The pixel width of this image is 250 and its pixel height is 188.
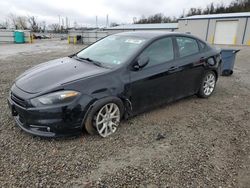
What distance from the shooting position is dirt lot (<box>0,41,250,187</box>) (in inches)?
86.8


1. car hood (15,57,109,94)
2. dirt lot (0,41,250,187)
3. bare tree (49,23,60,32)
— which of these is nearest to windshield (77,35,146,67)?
car hood (15,57,109,94)

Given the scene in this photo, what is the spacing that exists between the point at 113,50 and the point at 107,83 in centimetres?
94

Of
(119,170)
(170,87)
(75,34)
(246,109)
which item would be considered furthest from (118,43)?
(75,34)

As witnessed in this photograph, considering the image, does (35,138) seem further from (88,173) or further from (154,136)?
(154,136)

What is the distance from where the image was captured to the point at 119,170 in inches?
92.7

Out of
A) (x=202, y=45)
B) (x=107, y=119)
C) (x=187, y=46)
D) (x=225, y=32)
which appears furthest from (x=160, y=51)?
(x=225, y=32)

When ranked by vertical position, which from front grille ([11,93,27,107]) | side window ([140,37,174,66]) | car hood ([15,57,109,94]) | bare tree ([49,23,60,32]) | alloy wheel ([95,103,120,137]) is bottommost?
alloy wheel ([95,103,120,137])

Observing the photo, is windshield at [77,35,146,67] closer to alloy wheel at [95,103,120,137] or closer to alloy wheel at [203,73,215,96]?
alloy wheel at [95,103,120,137]

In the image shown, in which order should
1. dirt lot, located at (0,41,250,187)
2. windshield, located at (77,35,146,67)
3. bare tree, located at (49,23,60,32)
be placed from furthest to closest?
1. bare tree, located at (49,23,60,32)
2. windshield, located at (77,35,146,67)
3. dirt lot, located at (0,41,250,187)

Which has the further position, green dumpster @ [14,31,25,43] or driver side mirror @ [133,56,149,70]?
green dumpster @ [14,31,25,43]

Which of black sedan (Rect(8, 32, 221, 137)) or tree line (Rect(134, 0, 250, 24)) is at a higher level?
tree line (Rect(134, 0, 250, 24))

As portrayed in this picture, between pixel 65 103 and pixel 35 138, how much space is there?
0.78 m

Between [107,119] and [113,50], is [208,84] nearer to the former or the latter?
[113,50]

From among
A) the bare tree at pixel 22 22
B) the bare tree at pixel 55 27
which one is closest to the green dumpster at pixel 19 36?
the bare tree at pixel 22 22
